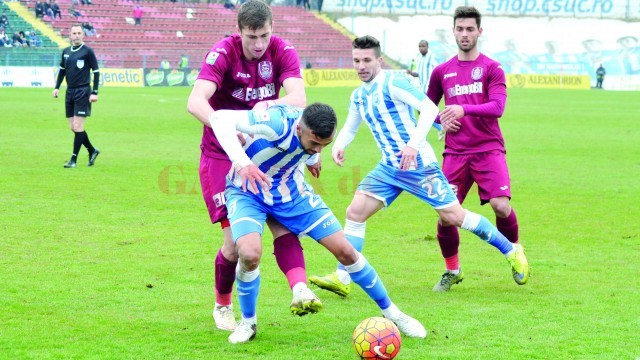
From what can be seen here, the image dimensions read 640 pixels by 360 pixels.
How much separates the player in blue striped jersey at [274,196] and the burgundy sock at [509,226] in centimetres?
230

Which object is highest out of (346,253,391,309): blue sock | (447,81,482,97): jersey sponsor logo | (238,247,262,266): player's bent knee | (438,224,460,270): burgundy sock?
(447,81,482,97): jersey sponsor logo

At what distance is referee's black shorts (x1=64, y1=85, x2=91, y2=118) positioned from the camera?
15.9m

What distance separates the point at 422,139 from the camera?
727 centimetres

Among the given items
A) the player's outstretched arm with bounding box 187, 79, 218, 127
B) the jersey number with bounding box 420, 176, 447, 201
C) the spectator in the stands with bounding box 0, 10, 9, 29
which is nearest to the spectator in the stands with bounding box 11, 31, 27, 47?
the spectator in the stands with bounding box 0, 10, 9, 29

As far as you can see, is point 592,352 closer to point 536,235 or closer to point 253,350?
point 253,350

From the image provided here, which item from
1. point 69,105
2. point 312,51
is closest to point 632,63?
point 312,51

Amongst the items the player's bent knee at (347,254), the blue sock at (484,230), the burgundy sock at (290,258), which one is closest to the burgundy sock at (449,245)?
the blue sock at (484,230)

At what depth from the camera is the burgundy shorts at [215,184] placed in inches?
251

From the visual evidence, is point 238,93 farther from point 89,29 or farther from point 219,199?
point 89,29

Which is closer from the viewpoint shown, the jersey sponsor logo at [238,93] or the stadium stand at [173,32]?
the jersey sponsor logo at [238,93]

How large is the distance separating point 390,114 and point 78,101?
9589 mm

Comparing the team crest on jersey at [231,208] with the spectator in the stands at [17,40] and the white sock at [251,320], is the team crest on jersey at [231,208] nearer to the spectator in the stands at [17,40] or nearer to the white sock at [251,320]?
the white sock at [251,320]

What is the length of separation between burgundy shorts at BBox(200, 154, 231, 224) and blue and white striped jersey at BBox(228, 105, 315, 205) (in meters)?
0.22

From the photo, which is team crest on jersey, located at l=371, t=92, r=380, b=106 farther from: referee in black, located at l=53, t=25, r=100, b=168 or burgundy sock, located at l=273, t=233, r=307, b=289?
referee in black, located at l=53, t=25, r=100, b=168
